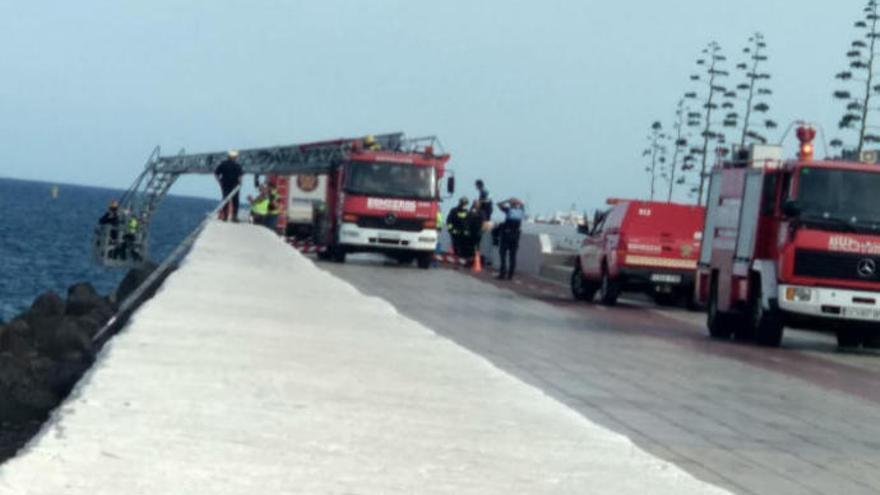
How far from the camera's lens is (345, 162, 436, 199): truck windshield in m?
48.3

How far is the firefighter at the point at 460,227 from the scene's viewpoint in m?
56.8

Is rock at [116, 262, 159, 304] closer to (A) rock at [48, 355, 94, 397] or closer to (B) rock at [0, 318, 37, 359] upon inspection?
(B) rock at [0, 318, 37, 359]

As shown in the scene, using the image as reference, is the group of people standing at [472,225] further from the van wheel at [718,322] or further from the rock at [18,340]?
the rock at [18,340]

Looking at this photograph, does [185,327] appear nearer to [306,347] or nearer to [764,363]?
Result: [306,347]

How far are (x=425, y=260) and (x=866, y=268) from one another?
79.0 ft

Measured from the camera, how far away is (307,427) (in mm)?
9375

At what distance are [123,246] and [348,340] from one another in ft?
179

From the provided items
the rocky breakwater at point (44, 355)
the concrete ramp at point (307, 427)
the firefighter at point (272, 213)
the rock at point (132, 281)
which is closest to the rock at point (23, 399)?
the rocky breakwater at point (44, 355)

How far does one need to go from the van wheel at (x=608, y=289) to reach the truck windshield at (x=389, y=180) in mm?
10771

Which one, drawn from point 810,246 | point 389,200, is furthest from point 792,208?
point 389,200

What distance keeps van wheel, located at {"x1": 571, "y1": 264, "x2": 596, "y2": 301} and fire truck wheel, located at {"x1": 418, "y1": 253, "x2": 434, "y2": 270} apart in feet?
30.7

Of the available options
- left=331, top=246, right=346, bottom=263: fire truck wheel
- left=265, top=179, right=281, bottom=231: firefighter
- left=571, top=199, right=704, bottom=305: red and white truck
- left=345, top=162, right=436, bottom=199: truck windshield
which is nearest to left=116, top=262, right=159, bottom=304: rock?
left=571, top=199, right=704, bottom=305: red and white truck

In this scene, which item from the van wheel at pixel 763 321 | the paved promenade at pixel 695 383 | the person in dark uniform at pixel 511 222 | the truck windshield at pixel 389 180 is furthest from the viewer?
the truck windshield at pixel 389 180

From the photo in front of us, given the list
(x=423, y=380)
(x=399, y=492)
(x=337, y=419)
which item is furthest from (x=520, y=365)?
(x=399, y=492)
